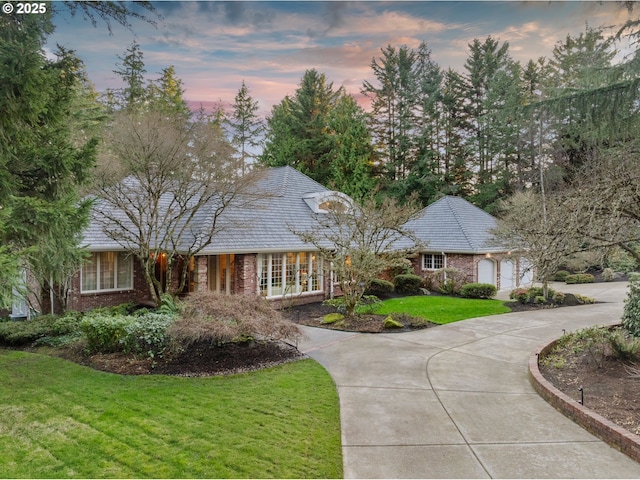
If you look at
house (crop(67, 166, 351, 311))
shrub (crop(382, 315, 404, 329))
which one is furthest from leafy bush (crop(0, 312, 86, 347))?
shrub (crop(382, 315, 404, 329))

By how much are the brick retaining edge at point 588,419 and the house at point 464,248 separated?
12290 mm

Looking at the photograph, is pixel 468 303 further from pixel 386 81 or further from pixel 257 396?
pixel 386 81

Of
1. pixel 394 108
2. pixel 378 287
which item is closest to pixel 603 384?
pixel 378 287

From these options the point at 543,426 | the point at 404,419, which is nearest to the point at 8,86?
the point at 404,419

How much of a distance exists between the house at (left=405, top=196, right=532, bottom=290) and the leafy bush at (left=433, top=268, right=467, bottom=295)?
39 centimetres

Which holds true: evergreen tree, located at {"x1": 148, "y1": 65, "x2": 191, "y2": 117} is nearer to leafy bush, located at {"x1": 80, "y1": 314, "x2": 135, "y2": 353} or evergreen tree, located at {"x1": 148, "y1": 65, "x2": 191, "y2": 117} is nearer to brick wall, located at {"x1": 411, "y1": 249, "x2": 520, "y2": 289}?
brick wall, located at {"x1": 411, "y1": 249, "x2": 520, "y2": 289}

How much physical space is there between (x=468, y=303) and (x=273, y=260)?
27.9 ft

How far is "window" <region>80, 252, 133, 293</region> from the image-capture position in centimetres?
1408

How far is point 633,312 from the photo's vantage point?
9258 millimetres

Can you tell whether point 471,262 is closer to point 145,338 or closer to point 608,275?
point 608,275

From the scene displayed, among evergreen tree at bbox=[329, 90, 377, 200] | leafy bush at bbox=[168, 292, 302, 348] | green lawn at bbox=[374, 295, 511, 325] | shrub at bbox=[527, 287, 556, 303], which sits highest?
evergreen tree at bbox=[329, 90, 377, 200]

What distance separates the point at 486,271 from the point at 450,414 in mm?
15985

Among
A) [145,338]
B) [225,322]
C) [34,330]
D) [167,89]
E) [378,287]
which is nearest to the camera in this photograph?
[225,322]

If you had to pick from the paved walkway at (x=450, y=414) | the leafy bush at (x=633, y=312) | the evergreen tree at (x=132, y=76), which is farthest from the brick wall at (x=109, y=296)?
the evergreen tree at (x=132, y=76)
